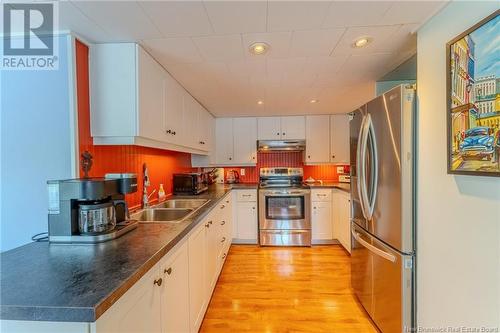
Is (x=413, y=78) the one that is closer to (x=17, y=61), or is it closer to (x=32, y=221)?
(x=17, y=61)

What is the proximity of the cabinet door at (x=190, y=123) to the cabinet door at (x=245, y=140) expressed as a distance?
1.18 metres

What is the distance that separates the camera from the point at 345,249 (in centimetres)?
330

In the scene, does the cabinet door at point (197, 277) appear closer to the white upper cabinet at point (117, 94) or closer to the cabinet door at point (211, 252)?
the cabinet door at point (211, 252)

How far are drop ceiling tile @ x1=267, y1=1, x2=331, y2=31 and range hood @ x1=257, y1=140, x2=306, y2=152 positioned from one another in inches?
103

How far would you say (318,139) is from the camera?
12.9 feet

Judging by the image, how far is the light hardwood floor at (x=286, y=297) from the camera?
183 cm

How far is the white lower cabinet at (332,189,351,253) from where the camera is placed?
3.05 meters

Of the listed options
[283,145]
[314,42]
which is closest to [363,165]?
[314,42]

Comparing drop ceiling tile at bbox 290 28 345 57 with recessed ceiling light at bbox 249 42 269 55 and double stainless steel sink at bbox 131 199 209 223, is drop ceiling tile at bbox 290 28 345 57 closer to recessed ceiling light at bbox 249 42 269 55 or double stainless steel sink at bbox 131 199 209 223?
recessed ceiling light at bbox 249 42 269 55

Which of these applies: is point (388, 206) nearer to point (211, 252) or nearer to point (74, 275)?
point (211, 252)

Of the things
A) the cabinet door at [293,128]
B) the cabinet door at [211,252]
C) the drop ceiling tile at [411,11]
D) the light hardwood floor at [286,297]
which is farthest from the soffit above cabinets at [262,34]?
the light hardwood floor at [286,297]

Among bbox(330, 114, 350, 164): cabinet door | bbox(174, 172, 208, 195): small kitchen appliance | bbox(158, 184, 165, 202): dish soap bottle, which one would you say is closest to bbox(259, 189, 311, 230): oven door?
bbox(330, 114, 350, 164): cabinet door

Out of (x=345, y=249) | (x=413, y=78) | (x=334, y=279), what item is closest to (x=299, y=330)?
(x=334, y=279)

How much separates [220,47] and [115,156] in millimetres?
1157
